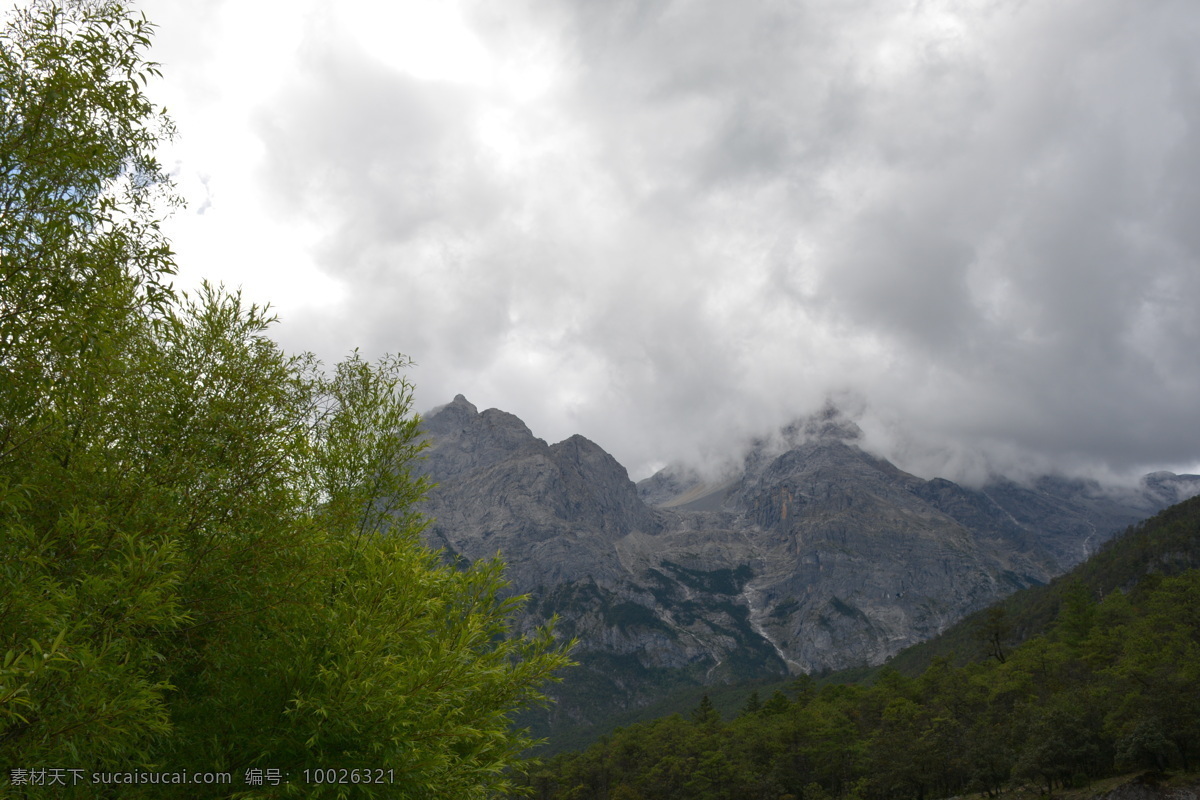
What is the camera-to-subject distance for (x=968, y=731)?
A: 217 feet

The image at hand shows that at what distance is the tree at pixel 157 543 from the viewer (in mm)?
6918

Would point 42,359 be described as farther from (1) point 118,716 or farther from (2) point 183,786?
(2) point 183,786

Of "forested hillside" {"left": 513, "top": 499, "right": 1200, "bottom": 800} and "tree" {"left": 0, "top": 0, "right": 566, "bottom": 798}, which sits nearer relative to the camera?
"tree" {"left": 0, "top": 0, "right": 566, "bottom": 798}

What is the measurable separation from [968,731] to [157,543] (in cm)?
8094

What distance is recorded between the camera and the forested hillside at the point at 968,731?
5528 cm

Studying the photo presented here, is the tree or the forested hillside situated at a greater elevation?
Result: the tree

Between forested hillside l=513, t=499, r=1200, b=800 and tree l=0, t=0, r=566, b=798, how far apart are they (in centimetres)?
6703

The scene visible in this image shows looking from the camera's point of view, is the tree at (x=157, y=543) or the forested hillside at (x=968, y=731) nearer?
the tree at (x=157, y=543)

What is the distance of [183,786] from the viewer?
8.66 meters

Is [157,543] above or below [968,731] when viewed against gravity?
above

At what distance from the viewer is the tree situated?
6.92 m

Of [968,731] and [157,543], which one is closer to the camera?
[157,543]

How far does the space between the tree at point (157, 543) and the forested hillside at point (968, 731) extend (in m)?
67.0

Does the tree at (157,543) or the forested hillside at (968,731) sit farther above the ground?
the tree at (157,543)
